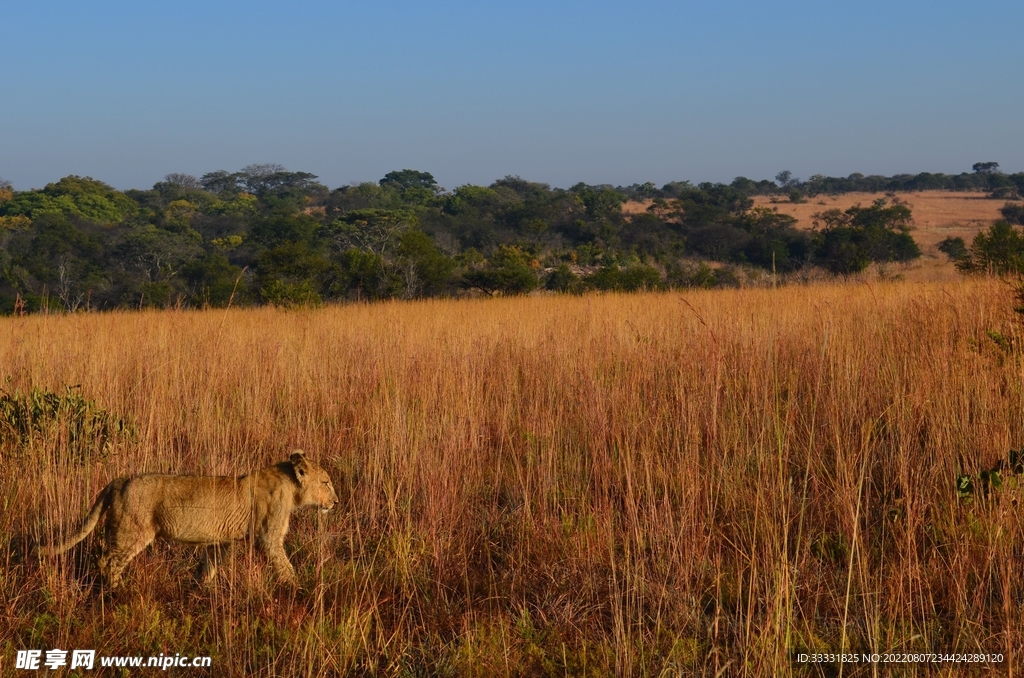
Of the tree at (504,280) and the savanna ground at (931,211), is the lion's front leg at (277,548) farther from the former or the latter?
the savanna ground at (931,211)

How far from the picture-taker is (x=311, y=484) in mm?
3547

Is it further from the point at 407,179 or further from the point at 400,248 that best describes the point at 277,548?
the point at 407,179

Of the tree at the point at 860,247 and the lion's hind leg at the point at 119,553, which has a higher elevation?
the tree at the point at 860,247

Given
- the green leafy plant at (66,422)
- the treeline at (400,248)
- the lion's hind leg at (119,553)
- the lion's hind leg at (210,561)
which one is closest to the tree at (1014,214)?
the treeline at (400,248)

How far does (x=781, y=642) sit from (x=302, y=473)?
5.90ft

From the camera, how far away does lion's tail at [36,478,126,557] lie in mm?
3191

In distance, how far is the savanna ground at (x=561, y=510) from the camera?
2857mm

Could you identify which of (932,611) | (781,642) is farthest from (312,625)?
(932,611)

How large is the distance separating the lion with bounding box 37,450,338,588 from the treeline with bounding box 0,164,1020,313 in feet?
31.2

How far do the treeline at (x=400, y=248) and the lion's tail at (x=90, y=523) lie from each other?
945cm

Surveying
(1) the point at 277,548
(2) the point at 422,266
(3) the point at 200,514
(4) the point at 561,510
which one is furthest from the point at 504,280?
(3) the point at 200,514

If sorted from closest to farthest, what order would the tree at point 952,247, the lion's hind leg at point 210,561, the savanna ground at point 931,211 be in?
the lion's hind leg at point 210,561, the tree at point 952,247, the savanna ground at point 931,211

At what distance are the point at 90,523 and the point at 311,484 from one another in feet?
2.51

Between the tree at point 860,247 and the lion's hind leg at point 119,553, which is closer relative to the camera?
the lion's hind leg at point 119,553
